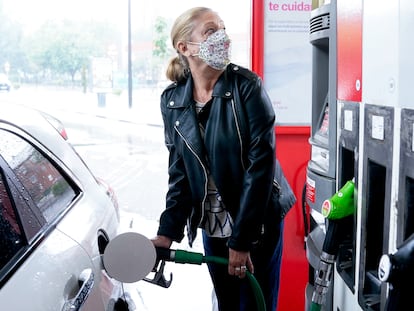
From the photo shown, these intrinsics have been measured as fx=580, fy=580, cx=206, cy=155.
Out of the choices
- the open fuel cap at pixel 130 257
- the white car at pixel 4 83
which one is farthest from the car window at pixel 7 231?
the white car at pixel 4 83

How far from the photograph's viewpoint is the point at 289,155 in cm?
353

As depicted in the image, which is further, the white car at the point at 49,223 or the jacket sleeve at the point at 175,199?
the jacket sleeve at the point at 175,199

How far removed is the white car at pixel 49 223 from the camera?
152 centimetres

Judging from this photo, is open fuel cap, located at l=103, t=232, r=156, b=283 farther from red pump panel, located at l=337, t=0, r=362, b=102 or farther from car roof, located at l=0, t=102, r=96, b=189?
red pump panel, located at l=337, t=0, r=362, b=102

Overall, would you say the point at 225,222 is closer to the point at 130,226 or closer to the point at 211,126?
the point at 211,126

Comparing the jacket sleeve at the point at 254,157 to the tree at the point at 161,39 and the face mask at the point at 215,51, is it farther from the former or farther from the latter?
the tree at the point at 161,39

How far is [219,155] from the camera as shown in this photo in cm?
217

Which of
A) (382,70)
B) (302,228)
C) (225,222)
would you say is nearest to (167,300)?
(302,228)

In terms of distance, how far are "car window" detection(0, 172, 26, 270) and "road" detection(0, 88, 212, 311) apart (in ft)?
2.84

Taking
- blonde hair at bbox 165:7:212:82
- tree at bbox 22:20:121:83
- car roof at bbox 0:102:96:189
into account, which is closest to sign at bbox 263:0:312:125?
blonde hair at bbox 165:7:212:82

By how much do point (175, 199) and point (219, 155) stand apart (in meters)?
0.33

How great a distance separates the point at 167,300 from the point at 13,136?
2.47 metres

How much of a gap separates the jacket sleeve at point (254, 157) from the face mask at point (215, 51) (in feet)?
0.48

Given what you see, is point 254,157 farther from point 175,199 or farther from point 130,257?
point 130,257
